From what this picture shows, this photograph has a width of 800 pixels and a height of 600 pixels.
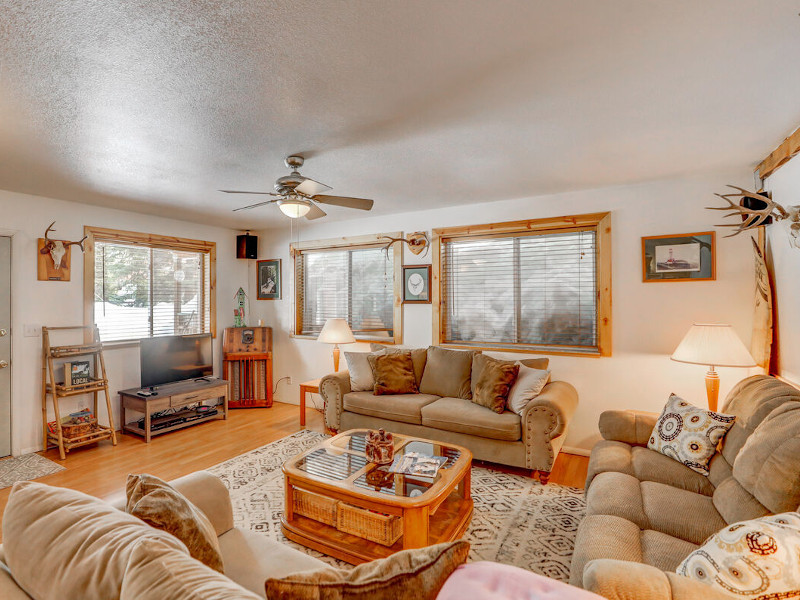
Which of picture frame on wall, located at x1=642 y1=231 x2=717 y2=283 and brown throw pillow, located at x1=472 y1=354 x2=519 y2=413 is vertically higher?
picture frame on wall, located at x1=642 y1=231 x2=717 y2=283

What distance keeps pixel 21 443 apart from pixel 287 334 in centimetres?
289

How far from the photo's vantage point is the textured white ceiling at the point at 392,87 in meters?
1.47

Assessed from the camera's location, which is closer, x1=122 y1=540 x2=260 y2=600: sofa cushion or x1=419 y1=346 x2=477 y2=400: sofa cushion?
x1=122 y1=540 x2=260 y2=600: sofa cushion

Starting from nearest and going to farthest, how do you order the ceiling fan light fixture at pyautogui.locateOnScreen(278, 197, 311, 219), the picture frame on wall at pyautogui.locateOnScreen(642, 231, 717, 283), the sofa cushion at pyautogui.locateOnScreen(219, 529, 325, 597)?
the sofa cushion at pyautogui.locateOnScreen(219, 529, 325, 597) → the ceiling fan light fixture at pyautogui.locateOnScreen(278, 197, 311, 219) → the picture frame on wall at pyautogui.locateOnScreen(642, 231, 717, 283)

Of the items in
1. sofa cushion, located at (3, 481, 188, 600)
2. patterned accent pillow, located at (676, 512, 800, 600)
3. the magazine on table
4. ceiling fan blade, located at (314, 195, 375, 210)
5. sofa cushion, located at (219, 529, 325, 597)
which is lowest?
the magazine on table

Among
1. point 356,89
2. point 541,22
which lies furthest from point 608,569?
point 356,89

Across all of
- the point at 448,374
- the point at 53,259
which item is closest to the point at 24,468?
the point at 53,259

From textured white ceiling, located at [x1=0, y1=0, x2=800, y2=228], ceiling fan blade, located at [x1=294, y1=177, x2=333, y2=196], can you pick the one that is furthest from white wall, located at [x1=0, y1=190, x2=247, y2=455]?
ceiling fan blade, located at [x1=294, y1=177, x2=333, y2=196]

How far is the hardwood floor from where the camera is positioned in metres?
3.25

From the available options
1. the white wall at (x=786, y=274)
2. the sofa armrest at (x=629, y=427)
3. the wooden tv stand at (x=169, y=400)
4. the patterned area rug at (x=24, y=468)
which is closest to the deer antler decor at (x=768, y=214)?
the white wall at (x=786, y=274)

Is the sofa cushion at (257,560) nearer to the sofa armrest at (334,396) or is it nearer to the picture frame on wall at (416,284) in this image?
the sofa armrest at (334,396)

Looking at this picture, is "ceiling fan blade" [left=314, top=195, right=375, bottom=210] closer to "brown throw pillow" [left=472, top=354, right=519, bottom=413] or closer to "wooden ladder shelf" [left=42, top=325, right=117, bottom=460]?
"brown throw pillow" [left=472, top=354, right=519, bottom=413]

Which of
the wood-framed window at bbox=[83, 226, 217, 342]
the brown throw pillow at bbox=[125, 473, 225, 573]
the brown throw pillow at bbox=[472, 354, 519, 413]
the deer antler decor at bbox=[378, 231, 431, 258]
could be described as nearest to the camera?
the brown throw pillow at bbox=[125, 473, 225, 573]

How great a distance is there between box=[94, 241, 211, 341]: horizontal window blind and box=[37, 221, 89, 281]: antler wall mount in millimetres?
294
